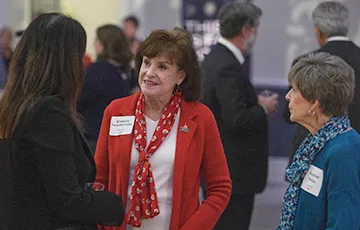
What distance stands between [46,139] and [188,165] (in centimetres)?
77

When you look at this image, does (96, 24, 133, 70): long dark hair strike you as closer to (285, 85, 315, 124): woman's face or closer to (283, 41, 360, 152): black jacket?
(283, 41, 360, 152): black jacket

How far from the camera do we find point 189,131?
3377 millimetres

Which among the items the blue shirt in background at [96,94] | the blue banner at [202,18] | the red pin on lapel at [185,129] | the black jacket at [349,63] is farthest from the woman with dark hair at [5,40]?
the red pin on lapel at [185,129]

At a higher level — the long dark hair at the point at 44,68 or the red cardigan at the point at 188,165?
the long dark hair at the point at 44,68

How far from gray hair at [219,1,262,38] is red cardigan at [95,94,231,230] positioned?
5.75 ft

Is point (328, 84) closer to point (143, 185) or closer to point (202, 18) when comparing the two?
point (143, 185)

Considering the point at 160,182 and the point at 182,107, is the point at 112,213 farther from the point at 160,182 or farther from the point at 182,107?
the point at 182,107

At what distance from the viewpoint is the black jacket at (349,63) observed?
491 centimetres

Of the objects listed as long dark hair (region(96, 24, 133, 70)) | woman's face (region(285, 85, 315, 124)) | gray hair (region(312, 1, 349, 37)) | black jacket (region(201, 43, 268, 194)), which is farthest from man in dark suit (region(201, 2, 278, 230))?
woman's face (region(285, 85, 315, 124))

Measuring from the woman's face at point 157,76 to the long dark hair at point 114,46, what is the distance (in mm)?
2775

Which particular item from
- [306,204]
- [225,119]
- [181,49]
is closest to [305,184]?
[306,204]

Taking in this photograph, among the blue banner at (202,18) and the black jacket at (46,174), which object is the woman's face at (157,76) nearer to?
the black jacket at (46,174)

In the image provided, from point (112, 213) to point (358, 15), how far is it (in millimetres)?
6225

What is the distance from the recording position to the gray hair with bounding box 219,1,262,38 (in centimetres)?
518
